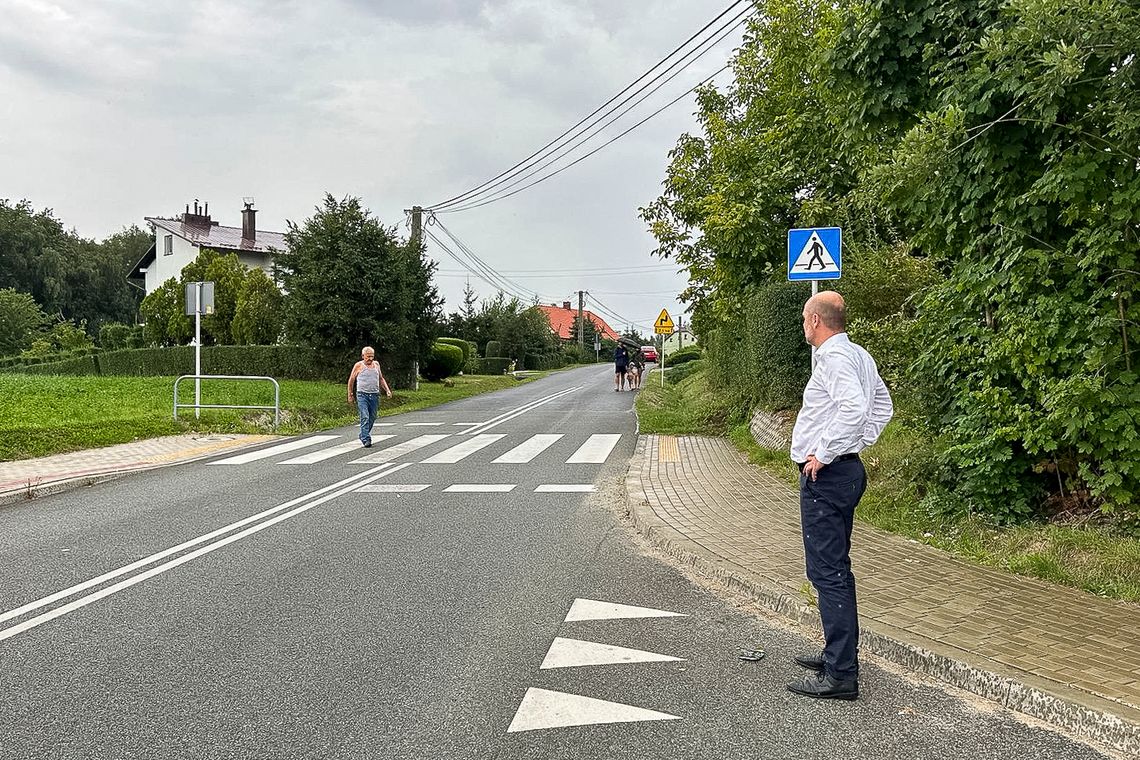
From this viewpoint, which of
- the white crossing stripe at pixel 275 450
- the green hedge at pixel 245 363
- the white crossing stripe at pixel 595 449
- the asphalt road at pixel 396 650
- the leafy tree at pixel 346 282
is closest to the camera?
the asphalt road at pixel 396 650

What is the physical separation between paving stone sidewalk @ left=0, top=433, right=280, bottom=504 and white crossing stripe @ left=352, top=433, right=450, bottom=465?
101 inches

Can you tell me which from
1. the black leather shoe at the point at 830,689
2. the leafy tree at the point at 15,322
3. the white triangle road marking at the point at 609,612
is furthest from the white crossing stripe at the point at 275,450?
the leafy tree at the point at 15,322

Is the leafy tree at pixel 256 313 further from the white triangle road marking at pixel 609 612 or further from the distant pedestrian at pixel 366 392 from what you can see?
the white triangle road marking at pixel 609 612

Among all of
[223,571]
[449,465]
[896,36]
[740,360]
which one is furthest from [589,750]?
[740,360]

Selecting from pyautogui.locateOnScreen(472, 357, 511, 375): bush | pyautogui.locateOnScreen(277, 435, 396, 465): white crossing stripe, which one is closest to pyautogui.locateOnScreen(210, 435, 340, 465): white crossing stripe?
pyautogui.locateOnScreen(277, 435, 396, 465): white crossing stripe

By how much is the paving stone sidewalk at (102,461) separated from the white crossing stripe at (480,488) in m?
4.59

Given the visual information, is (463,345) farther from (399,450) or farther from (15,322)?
(15,322)

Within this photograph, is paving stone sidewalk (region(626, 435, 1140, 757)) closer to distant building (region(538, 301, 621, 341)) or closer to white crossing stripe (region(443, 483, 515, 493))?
white crossing stripe (region(443, 483, 515, 493))

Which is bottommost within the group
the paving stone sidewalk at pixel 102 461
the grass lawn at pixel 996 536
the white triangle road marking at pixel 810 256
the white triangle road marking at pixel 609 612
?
the white triangle road marking at pixel 609 612

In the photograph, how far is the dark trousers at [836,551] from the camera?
3.82 metres

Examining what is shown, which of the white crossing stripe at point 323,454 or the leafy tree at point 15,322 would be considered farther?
the leafy tree at point 15,322

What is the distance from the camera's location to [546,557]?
6.57 m

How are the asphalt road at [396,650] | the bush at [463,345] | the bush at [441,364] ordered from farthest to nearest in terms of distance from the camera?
the bush at [463,345], the bush at [441,364], the asphalt road at [396,650]

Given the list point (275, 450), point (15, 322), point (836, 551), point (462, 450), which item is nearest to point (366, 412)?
point (275, 450)
